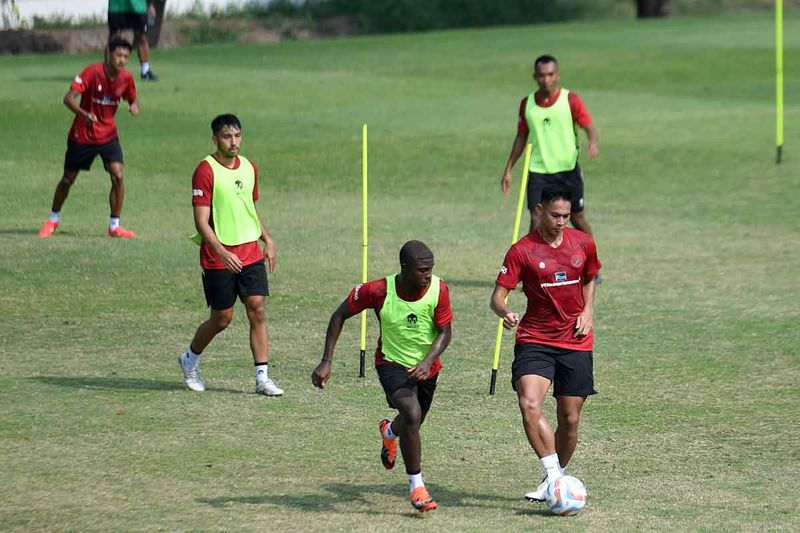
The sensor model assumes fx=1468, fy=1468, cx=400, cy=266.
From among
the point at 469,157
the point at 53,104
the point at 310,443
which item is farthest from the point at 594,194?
the point at 310,443

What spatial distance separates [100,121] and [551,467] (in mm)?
10322

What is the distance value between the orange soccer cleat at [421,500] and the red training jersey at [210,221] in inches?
131

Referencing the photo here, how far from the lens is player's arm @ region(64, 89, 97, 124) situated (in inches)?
656

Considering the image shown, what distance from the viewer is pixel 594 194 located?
21750 mm

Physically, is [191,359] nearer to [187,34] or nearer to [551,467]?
[551,467]

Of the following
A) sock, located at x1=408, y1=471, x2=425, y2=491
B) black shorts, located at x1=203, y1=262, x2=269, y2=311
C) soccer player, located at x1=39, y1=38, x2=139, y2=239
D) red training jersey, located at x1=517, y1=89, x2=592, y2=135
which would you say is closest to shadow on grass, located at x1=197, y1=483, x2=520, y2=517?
sock, located at x1=408, y1=471, x2=425, y2=491

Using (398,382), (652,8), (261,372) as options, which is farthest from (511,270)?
(652,8)

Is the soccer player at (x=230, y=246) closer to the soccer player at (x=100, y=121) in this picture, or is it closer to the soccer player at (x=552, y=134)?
the soccer player at (x=552, y=134)

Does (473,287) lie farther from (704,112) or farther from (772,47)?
(772,47)

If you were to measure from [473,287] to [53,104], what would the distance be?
13118 millimetres

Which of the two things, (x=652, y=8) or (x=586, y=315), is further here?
(x=652, y=8)

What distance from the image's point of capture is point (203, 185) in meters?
11.2

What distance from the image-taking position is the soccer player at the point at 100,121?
17.1 m

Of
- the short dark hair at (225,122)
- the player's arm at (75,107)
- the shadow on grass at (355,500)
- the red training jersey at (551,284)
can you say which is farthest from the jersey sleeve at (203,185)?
the player's arm at (75,107)
